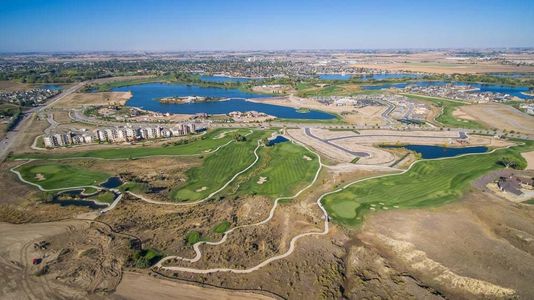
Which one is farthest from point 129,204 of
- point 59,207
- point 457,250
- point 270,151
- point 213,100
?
point 213,100

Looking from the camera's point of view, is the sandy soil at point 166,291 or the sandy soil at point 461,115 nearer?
the sandy soil at point 166,291

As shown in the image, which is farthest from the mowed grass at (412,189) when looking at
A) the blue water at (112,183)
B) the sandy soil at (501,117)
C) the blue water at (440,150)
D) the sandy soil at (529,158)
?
the blue water at (112,183)

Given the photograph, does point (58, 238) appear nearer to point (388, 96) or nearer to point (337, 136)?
point (337, 136)

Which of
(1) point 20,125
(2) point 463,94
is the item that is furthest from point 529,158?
(1) point 20,125

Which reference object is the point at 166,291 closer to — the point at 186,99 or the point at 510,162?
the point at 510,162

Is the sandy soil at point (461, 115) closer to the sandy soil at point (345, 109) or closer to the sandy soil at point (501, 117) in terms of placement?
the sandy soil at point (501, 117)
